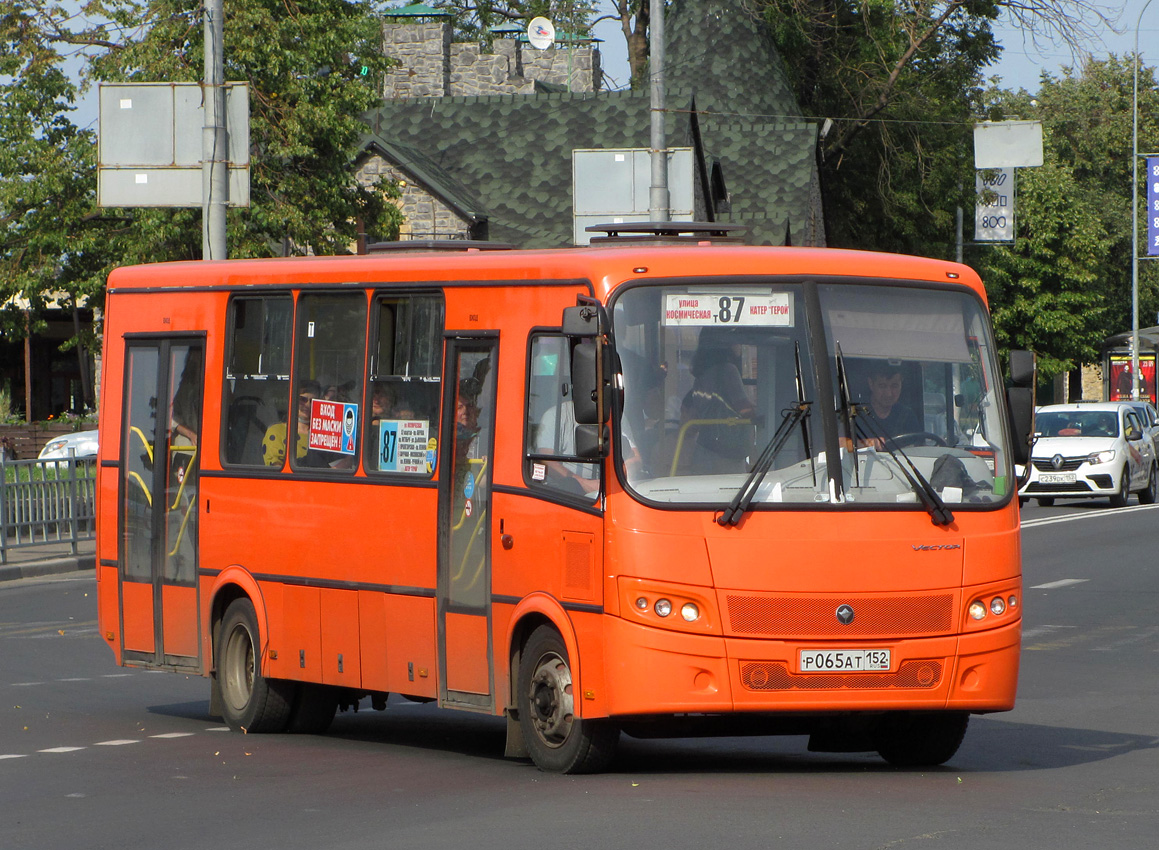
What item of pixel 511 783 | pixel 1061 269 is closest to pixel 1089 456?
pixel 511 783

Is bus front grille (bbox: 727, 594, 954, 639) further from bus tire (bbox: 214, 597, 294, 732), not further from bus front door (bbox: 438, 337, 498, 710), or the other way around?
bus tire (bbox: 214, 597, 294, 732)

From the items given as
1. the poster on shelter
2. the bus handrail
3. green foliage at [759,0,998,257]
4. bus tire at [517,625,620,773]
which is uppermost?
green foliage at [759,0,998,257]

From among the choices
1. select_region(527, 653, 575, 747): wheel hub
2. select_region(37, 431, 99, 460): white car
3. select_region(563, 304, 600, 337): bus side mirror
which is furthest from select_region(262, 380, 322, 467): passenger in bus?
select_region(37, 431, 99, 460): white car

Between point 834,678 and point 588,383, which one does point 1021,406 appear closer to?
point 834,678

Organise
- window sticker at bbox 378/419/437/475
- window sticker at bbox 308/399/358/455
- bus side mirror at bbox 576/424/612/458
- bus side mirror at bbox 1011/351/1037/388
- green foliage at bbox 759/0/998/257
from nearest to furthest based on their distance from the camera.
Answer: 1. bus side mirror at bbox 576/424/612/458
2. bus side mirror at bbox 1011/351/1037/388
3. window sticker at bbox 378/419/437/475
4. window sticker at bbox 308/399/358/455
5. green foliage at bbox 759/0/998/257

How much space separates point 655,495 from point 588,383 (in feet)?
1.93

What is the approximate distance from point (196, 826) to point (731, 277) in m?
3.44

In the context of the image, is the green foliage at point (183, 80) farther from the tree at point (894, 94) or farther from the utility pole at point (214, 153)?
the tree at point (894, 94)

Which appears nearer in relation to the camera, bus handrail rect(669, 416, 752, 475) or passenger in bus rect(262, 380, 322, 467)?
bus handrail rect(669, 416, 752, 475)

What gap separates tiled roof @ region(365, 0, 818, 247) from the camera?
46375mm

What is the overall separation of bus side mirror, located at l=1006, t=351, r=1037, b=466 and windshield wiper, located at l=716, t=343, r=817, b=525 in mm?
1114

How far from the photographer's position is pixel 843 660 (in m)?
8.92

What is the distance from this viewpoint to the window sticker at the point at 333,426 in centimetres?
1102

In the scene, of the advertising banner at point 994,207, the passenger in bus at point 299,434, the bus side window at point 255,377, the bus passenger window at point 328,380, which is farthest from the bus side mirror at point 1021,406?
the advertising banner at point 994,207
